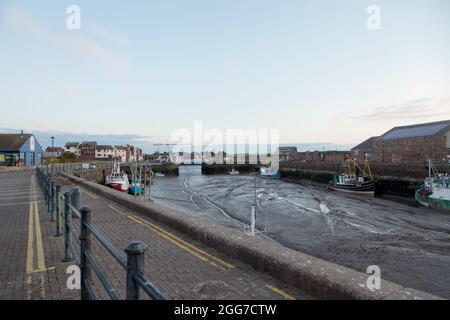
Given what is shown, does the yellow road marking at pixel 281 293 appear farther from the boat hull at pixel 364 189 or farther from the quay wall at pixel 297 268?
the boat hull at pixel 364 189

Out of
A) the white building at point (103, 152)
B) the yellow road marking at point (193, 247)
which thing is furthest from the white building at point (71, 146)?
the yellow road marking at point (193, 247)

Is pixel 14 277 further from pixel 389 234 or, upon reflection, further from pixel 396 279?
pixel 389 234

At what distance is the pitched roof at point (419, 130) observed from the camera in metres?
52.4

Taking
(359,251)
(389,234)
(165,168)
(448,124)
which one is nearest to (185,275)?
(359,251)

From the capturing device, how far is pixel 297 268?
4.98 metres

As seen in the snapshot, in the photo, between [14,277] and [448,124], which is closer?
[14,277]

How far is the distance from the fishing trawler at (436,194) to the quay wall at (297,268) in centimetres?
2974

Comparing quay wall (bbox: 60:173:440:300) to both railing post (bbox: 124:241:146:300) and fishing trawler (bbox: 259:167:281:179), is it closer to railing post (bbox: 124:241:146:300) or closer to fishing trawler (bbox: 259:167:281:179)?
railing post (bbox: 124:241:146:300)

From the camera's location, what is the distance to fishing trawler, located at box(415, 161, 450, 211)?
96.1 ft

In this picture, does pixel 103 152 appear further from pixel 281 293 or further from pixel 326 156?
pixel 281 293

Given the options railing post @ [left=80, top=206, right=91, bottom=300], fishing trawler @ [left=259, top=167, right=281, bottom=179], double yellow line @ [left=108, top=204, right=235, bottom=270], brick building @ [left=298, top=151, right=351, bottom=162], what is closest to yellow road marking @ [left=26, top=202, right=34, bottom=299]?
railing post @ [left=80, top=206, right=91, bottom=300]

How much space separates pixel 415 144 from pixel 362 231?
4227 cm

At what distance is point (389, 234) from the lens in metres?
20.0
